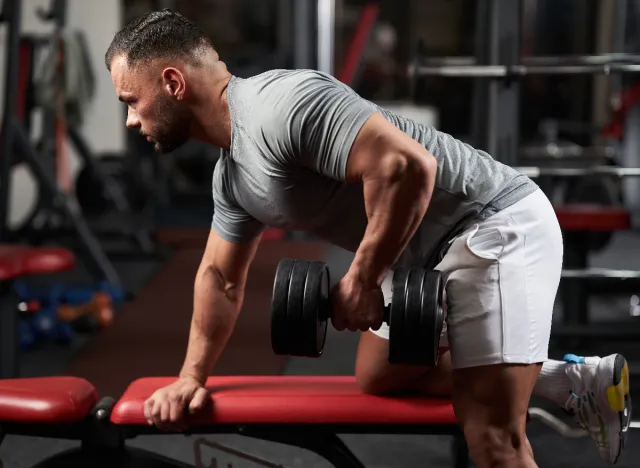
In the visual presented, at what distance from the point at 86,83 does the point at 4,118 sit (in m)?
0.85

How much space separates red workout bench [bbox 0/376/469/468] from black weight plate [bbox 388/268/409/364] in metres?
0.24

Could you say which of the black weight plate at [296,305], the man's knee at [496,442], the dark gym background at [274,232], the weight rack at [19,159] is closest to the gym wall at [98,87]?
the dark gym background at [274,232]

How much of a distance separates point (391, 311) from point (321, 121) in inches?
12.9

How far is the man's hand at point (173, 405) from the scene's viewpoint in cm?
161

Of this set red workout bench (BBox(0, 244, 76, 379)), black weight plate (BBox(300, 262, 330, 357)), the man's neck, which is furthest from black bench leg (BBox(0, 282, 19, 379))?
black weight plate (BBox(300, 262, 330, 357))

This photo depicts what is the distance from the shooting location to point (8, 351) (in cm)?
275

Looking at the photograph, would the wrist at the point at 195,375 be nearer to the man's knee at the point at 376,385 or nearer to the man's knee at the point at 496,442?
the man's knee at the point at 376,385

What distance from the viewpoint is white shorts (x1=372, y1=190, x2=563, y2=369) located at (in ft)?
4.98

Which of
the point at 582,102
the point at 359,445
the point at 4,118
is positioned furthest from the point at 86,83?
the point at 582,102

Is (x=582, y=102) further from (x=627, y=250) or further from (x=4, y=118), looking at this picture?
(x=4, y=118)

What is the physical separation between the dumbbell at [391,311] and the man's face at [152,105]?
305 mm

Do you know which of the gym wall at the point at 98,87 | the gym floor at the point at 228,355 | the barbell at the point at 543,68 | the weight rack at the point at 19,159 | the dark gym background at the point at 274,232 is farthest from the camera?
the gym wall at the point at 98,87

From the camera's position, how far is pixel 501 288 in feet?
5.02

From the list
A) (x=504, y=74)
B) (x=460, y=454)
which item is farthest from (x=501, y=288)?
(x=504, y=74)
